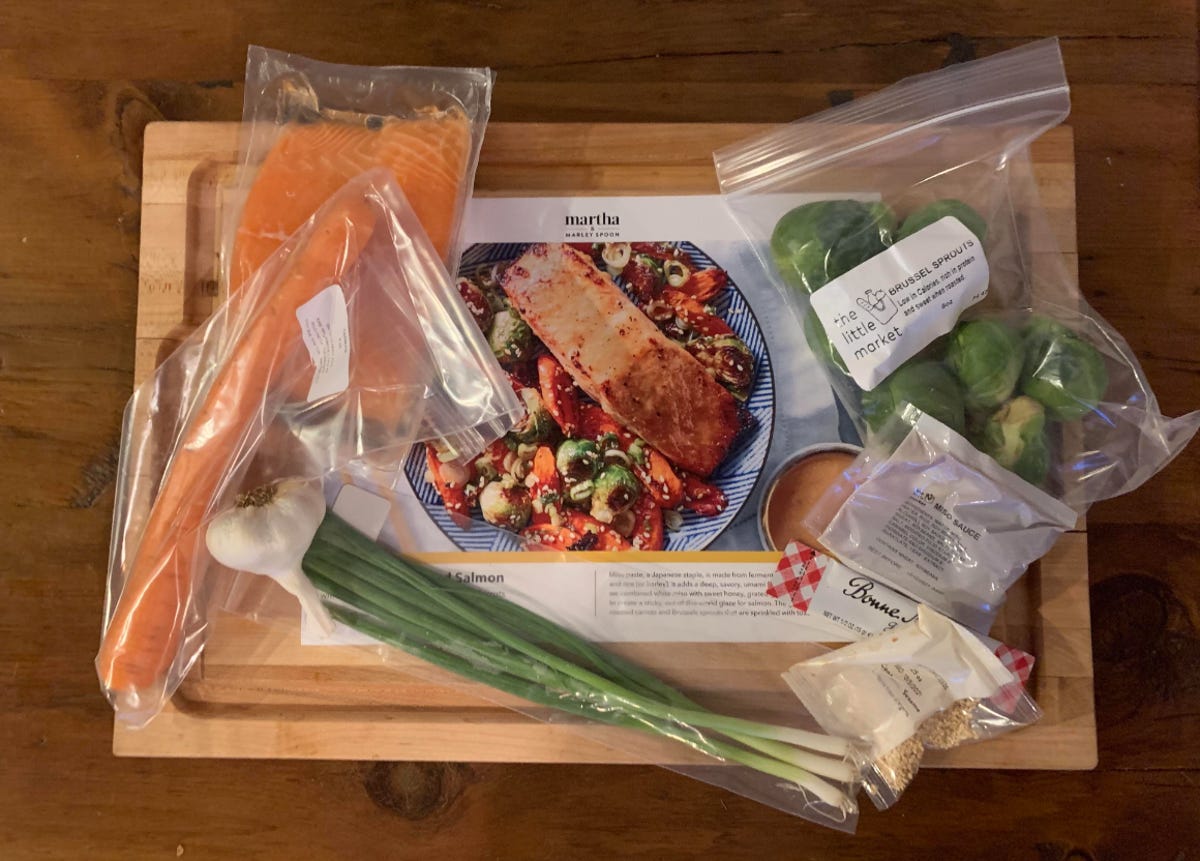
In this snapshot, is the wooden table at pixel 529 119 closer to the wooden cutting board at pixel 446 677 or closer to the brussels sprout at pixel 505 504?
the wooden cutting board at pixel 446 677

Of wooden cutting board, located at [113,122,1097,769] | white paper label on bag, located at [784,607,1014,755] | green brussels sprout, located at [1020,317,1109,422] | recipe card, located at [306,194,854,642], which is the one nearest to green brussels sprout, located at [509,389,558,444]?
recipe card, located at [306,194,854,642]

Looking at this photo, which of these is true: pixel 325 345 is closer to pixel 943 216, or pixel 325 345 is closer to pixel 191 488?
pixel 191 488

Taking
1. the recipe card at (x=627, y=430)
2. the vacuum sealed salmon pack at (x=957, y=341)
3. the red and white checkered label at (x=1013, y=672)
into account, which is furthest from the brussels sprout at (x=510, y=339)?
the red and white checkered label at (x=1013, y=672)

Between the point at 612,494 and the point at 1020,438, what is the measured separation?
36 centimetres

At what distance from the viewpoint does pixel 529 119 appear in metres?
0.86

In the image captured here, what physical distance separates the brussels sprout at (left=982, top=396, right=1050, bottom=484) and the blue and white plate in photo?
0.20 metres

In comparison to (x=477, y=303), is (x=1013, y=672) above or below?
below

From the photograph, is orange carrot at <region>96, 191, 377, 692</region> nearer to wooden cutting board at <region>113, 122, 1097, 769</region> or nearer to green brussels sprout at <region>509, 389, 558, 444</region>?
wooden cutting board at <region>113, 122, 1097, 769</region>

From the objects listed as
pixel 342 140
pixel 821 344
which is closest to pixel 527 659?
pixel 821 344

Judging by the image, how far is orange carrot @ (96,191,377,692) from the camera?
2.48ft

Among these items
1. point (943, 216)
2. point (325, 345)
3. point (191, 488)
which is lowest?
point (191, 488)

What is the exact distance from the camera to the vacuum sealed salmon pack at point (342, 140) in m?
0.80

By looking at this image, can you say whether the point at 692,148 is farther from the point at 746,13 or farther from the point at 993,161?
the point at 993,161

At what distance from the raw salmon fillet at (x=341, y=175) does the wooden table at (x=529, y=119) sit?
0.10 metres
